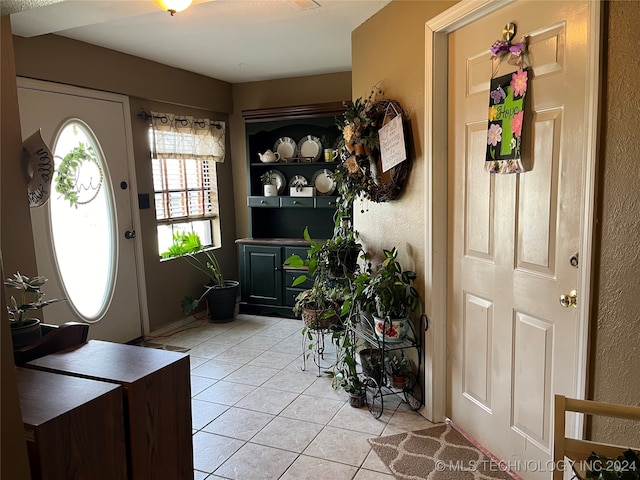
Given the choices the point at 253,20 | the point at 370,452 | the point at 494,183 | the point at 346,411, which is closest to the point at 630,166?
the point at 494,183

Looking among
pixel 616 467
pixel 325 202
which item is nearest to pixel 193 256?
pixel 325 202

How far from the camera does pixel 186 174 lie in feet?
15.7

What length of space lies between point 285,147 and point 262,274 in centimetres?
138

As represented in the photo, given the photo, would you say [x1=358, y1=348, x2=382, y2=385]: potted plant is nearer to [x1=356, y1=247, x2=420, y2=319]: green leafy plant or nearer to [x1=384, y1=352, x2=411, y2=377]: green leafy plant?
[x1=384, y1=352, x2=411, y2=377]: green leafy plant

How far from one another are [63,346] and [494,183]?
204cm

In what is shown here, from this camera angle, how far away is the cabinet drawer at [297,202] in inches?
186

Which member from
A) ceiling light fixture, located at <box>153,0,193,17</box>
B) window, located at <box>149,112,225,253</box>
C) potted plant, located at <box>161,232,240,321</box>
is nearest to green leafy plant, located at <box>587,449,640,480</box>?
ceiling light fixture, located at <box>153,0,193,17</box>

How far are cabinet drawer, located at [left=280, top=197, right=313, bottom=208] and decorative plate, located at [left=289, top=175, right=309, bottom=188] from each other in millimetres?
201

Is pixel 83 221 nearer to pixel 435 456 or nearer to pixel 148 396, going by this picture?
pixel 148 396

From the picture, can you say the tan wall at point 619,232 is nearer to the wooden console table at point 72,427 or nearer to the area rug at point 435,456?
the area rug at point 435,456

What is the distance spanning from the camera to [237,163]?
17.5 feet

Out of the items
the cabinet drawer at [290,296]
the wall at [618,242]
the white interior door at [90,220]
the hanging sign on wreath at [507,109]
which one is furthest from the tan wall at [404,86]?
the white interior door at [90,220]

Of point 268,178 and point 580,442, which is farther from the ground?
point 268,178

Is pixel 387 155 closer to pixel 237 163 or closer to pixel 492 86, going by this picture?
pixel 492 86
